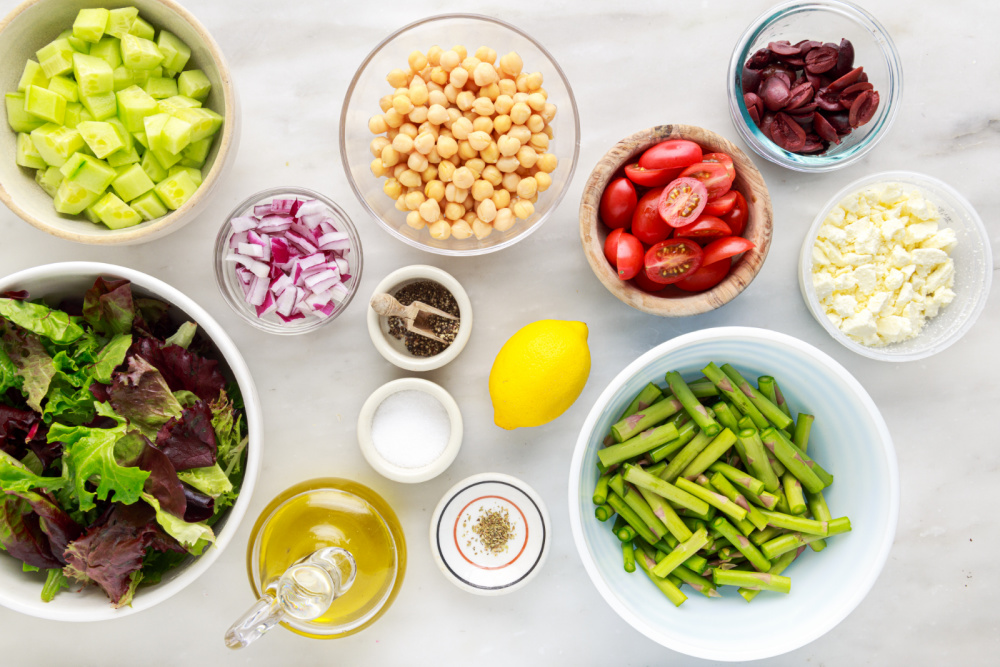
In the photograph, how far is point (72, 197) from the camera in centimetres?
118

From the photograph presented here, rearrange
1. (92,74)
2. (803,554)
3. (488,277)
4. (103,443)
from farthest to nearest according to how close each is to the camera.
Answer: (488,277)
(803,554)
(92,74)
(103,443)

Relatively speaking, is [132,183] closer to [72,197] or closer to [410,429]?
[72,197]

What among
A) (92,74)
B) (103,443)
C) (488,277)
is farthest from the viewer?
(488,277)

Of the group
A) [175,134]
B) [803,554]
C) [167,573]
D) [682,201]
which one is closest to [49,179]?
[175,134]

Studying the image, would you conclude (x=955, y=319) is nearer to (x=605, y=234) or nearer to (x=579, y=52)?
(x=605, y=234)

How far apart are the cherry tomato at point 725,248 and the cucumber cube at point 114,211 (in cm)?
102

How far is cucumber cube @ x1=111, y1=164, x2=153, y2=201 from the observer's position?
1173 mm

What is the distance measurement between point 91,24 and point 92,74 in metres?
0.09

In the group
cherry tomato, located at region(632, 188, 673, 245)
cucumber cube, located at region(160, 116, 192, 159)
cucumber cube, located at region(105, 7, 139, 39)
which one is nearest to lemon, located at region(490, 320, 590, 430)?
cherry tomato, located at region(632, 188, 673, 245)

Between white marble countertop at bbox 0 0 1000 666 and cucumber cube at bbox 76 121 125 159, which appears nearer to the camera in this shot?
cucumber cube at bbox 76 121 125 159

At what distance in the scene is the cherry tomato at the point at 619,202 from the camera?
1194 mm

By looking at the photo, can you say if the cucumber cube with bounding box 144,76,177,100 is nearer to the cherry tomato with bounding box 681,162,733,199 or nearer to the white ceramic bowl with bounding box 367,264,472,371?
the white ceramic bowl with bounding box 367,264,472,371

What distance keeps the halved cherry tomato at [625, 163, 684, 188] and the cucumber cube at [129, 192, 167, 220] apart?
85cm

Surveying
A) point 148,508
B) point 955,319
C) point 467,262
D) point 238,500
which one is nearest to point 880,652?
point 955,319
